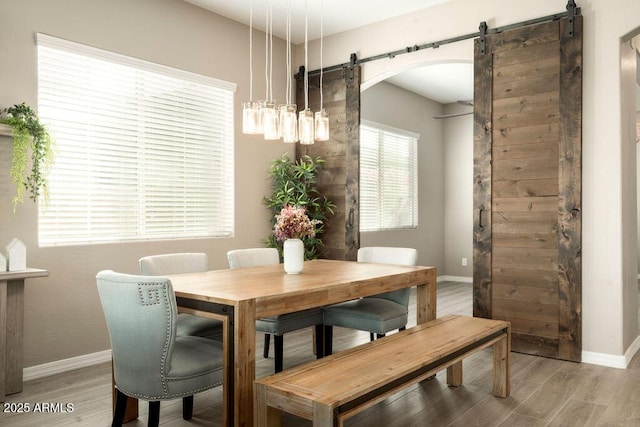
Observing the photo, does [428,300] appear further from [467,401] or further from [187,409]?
[187,409]

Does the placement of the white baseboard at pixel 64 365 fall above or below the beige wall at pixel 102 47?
below

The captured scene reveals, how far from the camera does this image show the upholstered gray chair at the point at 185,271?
123 inches

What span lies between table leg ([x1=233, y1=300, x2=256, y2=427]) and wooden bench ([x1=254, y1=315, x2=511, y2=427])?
11 centimetres

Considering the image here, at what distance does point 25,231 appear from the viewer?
11.5 feet

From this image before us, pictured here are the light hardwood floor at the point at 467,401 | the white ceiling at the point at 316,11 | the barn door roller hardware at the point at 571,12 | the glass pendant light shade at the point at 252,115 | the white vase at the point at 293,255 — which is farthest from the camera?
the white ceiling at the point at 316,11

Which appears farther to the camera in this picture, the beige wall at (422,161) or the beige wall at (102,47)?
the beige wall at (422,161)

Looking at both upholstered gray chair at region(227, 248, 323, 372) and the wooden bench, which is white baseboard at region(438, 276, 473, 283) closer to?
upholstered gray chair at region(227, 248, 323, 372)

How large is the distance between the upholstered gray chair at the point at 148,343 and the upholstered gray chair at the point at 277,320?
104cm

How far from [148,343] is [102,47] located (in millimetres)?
2740

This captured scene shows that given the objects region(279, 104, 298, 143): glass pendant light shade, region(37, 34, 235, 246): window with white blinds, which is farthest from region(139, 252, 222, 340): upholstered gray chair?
region(279, 104, 298, 143): glass pendant light shade

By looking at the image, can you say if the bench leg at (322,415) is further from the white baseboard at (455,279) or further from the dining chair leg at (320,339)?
the white baseboard at (455,279)

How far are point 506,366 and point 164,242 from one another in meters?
2.88

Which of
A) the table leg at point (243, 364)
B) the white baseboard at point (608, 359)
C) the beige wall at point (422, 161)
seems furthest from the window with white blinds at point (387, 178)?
the table leg at point (243, 364)

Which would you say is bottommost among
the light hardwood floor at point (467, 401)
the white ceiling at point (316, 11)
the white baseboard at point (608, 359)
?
the light hardwood floor at point (467, 401)
